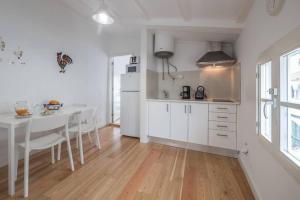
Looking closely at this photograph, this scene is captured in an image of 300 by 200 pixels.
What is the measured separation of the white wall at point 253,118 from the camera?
0.87 meters

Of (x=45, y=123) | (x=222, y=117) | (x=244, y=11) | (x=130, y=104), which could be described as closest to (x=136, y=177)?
(x=45, y=123)

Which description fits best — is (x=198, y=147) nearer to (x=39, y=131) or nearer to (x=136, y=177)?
(x=136, y=177)

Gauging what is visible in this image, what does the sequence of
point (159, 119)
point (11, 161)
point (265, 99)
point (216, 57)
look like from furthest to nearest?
1. point (159, 119)
2. point (216, 57)
3. point (11, 161)
4. point (265, 99)

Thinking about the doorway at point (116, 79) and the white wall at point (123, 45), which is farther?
the doorway at point (116, 79)

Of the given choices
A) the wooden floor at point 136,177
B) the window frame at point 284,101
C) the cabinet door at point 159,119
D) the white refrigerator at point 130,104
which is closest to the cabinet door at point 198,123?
the wooden floor at point 136,177

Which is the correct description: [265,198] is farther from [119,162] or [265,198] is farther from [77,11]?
[77,11]

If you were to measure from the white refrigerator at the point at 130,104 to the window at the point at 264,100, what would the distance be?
2177 millimetres

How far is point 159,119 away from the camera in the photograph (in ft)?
9.21

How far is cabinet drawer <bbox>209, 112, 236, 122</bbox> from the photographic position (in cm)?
228

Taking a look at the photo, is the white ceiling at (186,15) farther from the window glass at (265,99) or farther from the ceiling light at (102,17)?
the window glass at (265,99)

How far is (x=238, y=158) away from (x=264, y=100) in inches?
51.0

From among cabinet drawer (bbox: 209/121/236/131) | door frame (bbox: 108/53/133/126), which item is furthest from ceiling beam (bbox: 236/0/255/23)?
door frame (bbox: 108/53/133/126)

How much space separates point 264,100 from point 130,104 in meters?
2.41

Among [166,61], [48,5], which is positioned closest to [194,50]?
[166,61]
